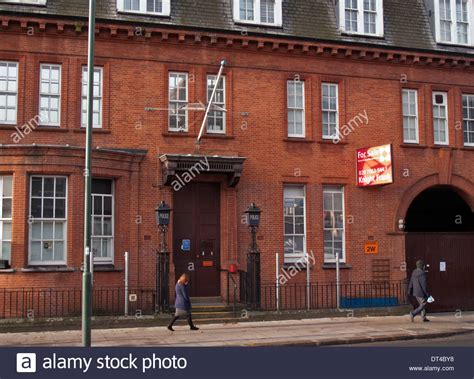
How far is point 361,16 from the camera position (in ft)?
76.0

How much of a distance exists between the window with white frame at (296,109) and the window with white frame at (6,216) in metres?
9.19

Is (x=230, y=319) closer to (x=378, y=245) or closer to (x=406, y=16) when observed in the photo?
(x=378, y=245)

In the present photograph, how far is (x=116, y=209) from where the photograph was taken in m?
19.8

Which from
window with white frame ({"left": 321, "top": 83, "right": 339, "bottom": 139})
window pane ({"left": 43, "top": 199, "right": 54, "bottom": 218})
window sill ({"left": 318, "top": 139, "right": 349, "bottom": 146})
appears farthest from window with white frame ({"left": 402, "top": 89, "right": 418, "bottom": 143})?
window pane ({"left": 43, "top": 199, "right": 54, "bottom": 218})

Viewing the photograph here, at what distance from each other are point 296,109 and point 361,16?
14.2ft

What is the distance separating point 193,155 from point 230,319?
508 centimetres

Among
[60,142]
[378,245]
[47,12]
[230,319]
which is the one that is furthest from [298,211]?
[47,12]

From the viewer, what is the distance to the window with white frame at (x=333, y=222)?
22.1 meters

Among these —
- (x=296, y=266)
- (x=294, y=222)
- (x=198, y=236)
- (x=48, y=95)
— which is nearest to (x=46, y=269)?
(x=198, y=236)

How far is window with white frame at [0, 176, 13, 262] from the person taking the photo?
18.7 m

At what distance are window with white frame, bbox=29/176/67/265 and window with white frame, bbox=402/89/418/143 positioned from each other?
12097mm

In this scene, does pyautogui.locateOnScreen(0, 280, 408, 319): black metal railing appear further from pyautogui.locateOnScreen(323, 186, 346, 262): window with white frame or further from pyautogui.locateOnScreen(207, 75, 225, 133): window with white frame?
pyautogui.locateOnScreen(207, 75, 225, 133): window with white frame

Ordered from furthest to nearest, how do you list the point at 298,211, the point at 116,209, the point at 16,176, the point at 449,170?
the point at 449,170 → the point at 298,211 → the point at 116,209 → the point at 16,176

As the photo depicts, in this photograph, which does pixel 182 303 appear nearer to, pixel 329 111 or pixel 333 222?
pixel 333 222
